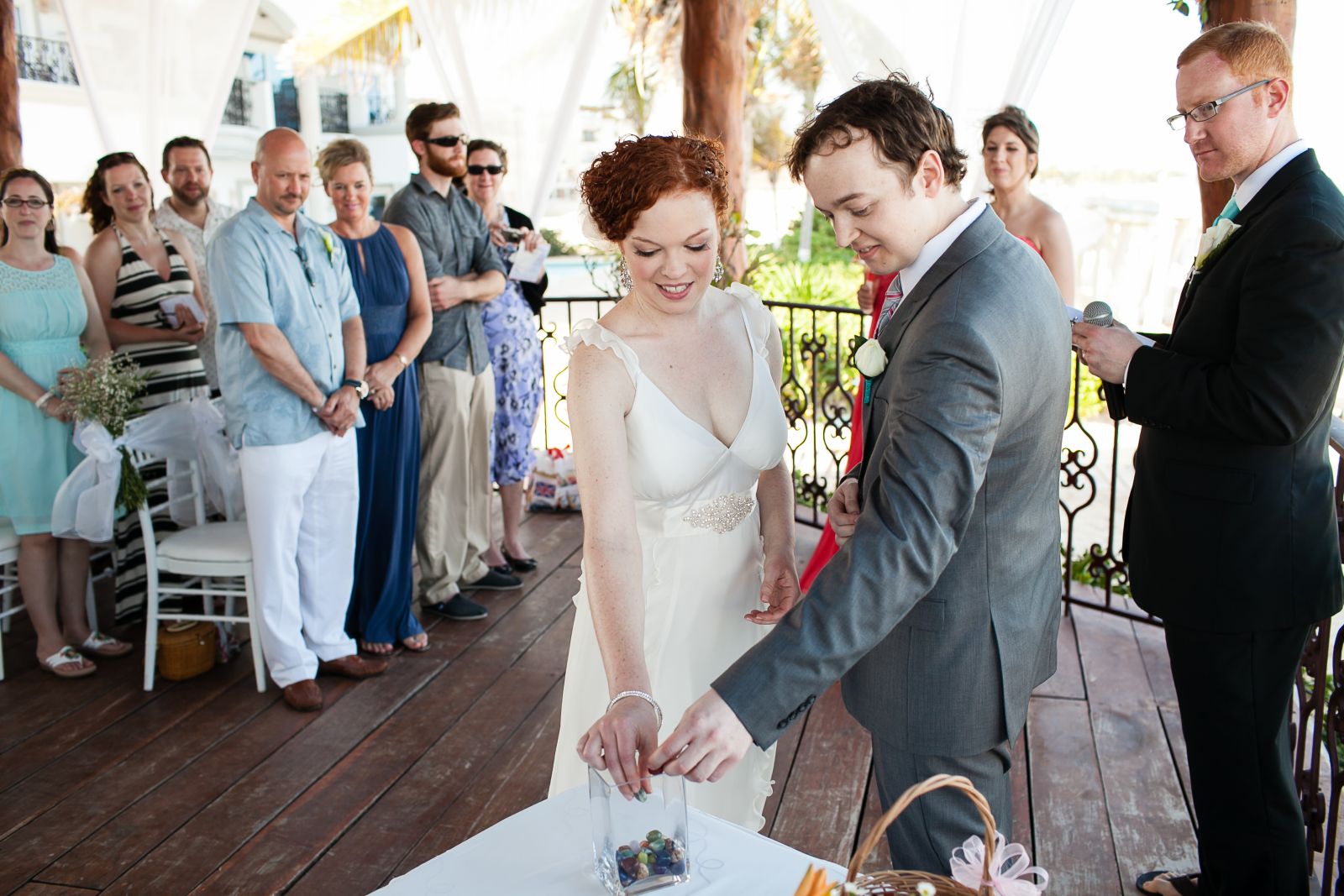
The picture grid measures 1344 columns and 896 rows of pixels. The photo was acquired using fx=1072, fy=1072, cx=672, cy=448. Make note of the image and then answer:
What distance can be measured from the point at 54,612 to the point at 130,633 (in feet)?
1.26

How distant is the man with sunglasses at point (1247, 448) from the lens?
1958 millimetres

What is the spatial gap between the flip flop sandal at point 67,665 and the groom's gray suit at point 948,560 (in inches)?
128

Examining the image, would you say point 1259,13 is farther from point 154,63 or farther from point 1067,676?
point 154,63

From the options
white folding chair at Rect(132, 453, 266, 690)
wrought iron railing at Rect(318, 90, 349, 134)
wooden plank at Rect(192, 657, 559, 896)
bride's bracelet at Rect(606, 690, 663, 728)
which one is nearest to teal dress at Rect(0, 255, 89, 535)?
white folding chair at Rect(132, 453, 266, 690)

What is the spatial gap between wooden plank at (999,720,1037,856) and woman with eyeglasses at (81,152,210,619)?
11.0ft

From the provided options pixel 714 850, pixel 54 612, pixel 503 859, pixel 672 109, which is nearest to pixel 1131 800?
pixel 714 850

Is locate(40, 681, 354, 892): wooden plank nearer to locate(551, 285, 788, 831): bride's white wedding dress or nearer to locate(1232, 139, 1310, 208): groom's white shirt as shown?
locate(551, 285, 788, 831): bride's white wedding dress

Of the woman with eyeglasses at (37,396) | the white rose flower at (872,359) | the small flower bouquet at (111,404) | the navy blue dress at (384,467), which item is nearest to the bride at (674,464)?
the white rose flower at (872,359)

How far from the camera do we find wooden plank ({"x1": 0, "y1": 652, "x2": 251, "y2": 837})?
304 cm

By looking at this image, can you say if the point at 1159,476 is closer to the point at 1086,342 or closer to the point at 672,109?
the point at 1086,342

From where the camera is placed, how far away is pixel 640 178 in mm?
1823

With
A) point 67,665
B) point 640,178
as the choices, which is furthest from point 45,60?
point 640,178

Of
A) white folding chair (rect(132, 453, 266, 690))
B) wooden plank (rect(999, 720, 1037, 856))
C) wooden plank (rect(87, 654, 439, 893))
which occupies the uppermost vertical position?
white folding chair (rect(132, 453, 266, 690))

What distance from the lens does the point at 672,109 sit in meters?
24.6
